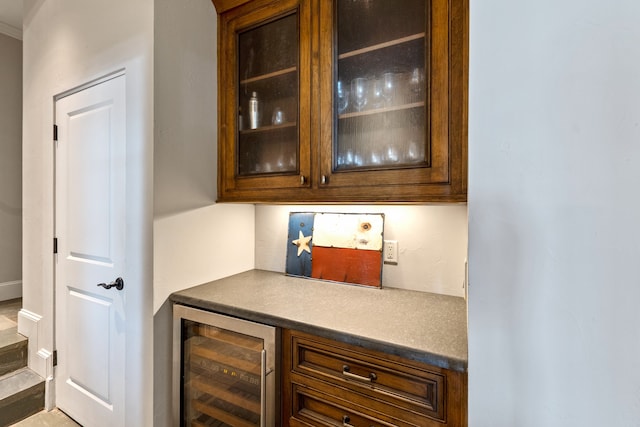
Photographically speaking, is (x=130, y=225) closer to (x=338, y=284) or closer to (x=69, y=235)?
(x=69, y=235)

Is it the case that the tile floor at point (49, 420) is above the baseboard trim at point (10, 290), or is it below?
below

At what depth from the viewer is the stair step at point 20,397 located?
71.8 inches

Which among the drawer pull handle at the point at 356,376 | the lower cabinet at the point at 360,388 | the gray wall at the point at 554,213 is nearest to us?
the gray wall at the point at 554,213

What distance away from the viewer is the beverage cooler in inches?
46.3

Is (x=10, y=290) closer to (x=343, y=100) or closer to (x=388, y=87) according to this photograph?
(x=343, y=100)

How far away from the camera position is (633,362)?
60 cm

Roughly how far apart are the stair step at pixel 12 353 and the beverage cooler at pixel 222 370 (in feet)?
4.90

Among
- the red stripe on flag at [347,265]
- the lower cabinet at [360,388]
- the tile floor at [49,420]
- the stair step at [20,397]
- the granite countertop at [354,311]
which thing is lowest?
the tile floor at [49,420]

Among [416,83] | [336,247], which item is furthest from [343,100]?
[336,247]

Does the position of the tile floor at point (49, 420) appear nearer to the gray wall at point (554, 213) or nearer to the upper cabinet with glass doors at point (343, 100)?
the upper cabinet with glass doors at point (343, 100)

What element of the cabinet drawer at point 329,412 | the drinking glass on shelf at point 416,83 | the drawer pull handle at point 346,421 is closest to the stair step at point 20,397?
the cabinet drawer at point 329,412

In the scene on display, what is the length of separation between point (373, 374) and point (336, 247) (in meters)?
0.73

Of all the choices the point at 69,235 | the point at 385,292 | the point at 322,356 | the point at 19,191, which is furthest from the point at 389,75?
the point at 19,191

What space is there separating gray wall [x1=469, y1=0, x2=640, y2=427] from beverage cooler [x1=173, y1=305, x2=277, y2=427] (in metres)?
0.75
